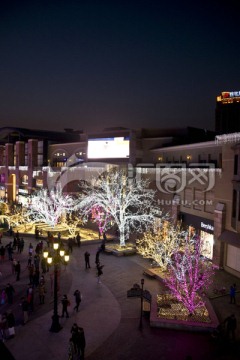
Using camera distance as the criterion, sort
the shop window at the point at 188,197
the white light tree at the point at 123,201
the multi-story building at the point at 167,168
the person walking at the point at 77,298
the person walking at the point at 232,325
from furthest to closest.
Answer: the white light tree at the point at 123,201 → the shop window at the point at 188,197 → the multi-story building at the point at 167,168 → the person walking at the point at 77,298 → the person walking at the point at 232,325

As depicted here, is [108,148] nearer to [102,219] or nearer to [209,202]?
[102,219]

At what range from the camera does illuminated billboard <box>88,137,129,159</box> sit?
144 ft

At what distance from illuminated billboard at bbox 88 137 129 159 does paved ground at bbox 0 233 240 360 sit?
2566cm

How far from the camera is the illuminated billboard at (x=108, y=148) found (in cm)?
4381

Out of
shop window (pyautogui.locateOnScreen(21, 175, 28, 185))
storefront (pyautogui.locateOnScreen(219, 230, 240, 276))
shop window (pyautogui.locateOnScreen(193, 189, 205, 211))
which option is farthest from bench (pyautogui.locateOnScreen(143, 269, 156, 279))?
shop window (pyautogui.locateOnScreen(21, 175, 28, 185))

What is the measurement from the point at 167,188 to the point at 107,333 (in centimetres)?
2010

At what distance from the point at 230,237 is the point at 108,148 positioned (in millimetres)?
26933

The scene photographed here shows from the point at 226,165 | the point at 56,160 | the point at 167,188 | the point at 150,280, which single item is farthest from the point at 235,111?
the point at 150,280

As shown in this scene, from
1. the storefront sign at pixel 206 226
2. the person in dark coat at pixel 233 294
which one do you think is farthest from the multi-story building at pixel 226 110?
the person in dark coat at pixel 233 294

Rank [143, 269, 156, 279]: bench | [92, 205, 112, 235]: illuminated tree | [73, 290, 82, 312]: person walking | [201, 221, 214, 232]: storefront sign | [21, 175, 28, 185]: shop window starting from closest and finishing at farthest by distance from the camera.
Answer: [73, 290, 82, 312]: person walking, [143, 269, 156, 279]: bench, [201, 221, 214, 232]: storefront sign, [92, 205, 112, 235]: illuminated tree, [21, 175, 28, 185]: shop window

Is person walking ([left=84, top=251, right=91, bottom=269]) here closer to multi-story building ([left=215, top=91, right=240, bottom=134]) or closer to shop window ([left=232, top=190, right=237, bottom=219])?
shop window ([left=232, top=190, right=237, bottom=219])

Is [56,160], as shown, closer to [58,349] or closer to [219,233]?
[219,233]

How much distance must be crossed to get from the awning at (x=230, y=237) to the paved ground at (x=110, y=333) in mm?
2761

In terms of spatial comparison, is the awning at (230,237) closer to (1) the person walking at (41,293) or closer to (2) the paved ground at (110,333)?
(2) the paved ground at (110,333)
